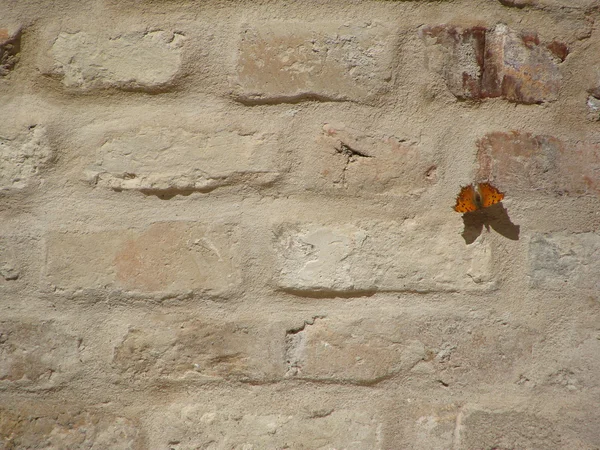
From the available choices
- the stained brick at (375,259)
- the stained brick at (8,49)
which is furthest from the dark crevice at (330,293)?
the stained brick at (8,49)

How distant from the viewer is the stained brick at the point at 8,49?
25.7 inches

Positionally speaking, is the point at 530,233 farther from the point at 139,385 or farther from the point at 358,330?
the point at 139,385

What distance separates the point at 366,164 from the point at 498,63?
192 mm

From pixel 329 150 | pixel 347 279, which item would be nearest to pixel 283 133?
pixel 329 150

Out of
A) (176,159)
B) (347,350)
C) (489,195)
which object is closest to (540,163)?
(489,195)

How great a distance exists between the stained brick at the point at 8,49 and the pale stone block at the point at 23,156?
71 millimetres

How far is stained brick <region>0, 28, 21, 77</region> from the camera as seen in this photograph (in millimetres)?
653

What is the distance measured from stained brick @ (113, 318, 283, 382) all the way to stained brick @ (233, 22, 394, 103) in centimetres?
26

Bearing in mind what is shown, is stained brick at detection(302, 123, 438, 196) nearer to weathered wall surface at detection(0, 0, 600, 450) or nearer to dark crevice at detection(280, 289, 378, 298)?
weathered wall surface at detection(0, 0, 600, 450)

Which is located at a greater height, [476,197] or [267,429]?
[476,197]

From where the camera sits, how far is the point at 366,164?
2.19 ft

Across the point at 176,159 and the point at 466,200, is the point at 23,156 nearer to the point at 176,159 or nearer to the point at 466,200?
the point at 176,159

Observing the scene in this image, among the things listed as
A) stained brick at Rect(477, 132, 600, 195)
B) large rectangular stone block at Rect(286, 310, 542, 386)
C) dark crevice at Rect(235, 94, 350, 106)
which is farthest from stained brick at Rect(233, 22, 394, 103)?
large rectangular stone block at Rect(286, 310, 542, 386)

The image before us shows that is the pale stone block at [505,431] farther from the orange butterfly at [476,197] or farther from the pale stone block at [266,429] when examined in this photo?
the orange butterfly at [476,197]
